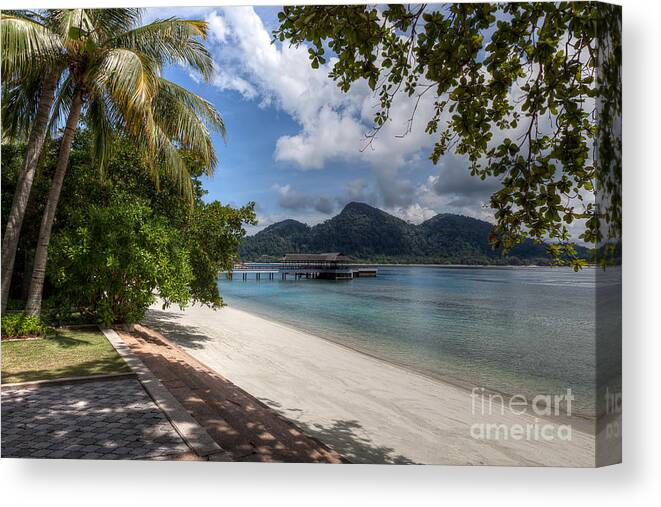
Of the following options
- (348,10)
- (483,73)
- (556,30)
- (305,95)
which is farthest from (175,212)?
(556,30)

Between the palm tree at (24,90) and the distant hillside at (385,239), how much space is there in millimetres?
2920

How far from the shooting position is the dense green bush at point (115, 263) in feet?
17.5

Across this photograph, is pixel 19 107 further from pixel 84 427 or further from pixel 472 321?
pixel 472 321

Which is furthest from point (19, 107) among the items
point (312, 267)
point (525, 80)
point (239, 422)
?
point (312, 267)

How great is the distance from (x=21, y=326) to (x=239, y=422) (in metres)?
3.35

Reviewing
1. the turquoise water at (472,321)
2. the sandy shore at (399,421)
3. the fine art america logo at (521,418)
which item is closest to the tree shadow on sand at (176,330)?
the sandy shore at (399,421)

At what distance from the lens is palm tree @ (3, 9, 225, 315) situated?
4.02 m

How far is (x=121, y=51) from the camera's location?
4.14 metres

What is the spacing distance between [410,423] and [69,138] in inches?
201

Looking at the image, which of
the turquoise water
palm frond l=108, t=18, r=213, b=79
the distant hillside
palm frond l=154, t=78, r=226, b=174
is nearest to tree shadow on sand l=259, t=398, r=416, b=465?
the turquoise water

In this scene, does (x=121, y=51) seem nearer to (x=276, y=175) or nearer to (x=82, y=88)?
(x=82, y=88)

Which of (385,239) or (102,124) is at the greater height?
(102,124)

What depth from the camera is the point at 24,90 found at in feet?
16.0

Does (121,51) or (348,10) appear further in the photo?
(121,51)
